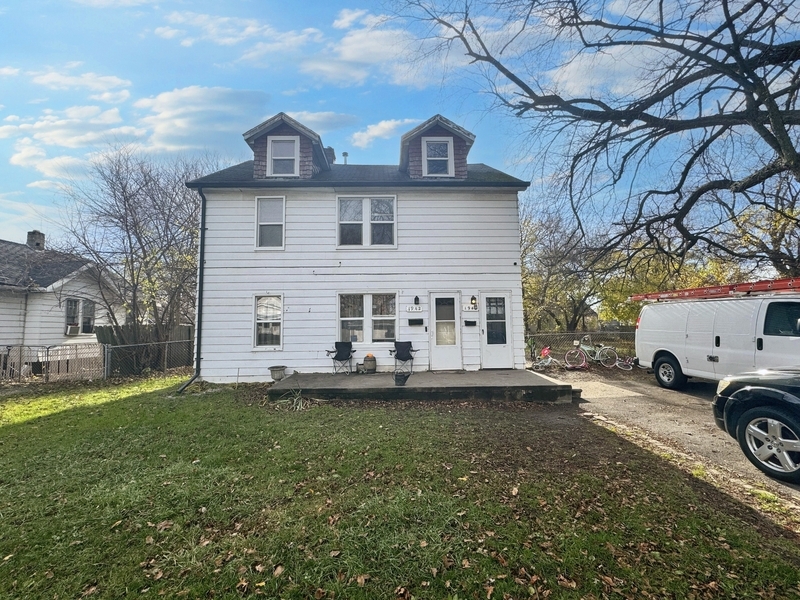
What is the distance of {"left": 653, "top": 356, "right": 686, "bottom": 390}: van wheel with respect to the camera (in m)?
8.75

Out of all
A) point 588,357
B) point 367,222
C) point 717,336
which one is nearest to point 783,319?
point 717,336

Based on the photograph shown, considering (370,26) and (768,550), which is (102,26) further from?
(768,550)

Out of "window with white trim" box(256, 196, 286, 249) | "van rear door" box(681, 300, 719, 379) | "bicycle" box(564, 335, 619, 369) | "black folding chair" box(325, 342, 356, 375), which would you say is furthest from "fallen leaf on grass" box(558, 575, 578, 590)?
"bicycle" box(564, 335, 619, 369)

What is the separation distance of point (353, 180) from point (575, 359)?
32.0 feet

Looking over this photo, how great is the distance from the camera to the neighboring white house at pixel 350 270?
937 centimetres

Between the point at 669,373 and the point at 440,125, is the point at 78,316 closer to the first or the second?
the point at 440,125

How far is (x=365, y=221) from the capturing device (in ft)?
31.9

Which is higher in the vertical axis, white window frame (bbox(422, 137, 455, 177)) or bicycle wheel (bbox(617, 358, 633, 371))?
white window frame (bbox(422, 137, 455, 177))

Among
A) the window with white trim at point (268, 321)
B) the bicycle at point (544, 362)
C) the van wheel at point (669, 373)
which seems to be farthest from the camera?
the bicycle at point (544, 362)

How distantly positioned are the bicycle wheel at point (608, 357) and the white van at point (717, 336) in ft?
7.51

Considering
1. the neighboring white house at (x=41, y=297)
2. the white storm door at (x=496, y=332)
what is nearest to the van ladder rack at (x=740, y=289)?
the white storm door at (x=496, y=332)

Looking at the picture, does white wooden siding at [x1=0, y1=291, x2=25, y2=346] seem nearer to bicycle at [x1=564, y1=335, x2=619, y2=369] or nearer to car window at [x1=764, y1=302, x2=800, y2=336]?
bicycle at [x1=564, y1=335, x2=619, y2=369]

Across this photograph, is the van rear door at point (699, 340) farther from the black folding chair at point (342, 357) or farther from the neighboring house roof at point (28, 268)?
the neighboring house roof at point (28, 268)

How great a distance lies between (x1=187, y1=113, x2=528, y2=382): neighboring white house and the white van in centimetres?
365
